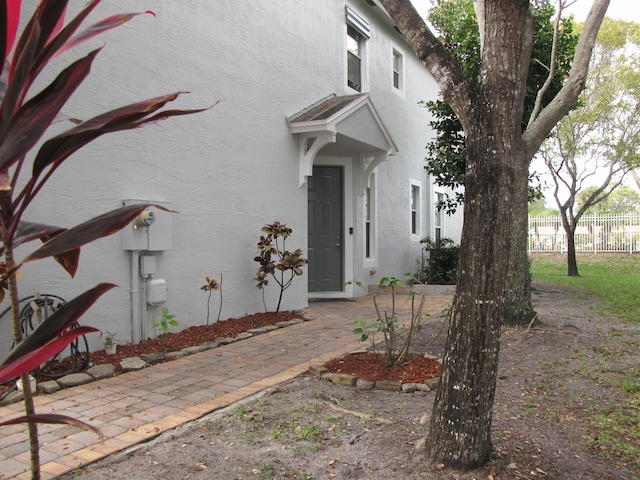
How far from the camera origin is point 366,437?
321 centimetres

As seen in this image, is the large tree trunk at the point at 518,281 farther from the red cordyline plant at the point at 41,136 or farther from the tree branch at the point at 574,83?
the red cordyline plant at the point at 41,136

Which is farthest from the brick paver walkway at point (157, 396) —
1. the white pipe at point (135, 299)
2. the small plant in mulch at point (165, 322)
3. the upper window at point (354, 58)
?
the upper window at point (354, 58)

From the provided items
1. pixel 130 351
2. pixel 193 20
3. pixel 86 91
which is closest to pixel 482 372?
pixel 130 351

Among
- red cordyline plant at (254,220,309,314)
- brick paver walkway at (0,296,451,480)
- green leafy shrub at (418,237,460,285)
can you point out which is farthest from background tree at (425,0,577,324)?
brick paver walkway at (0,296,451,480)

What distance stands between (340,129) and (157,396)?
5227 mm

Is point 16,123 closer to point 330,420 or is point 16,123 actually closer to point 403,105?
point 330,420

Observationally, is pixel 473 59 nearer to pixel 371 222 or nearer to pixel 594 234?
pixel 371 222

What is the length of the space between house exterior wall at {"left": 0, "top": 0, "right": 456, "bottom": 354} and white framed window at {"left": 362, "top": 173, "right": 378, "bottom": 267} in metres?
1.03

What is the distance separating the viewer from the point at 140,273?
549cm

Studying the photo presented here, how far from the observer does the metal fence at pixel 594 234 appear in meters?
24.0

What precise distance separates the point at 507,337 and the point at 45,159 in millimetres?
5858

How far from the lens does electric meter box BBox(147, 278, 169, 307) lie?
18.1ft

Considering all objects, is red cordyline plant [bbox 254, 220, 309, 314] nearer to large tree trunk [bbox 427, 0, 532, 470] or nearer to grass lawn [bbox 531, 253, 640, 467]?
grass lawn [bbox 531, 253, 640, 467]

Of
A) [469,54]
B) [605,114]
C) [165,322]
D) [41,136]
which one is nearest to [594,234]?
[605,114]
